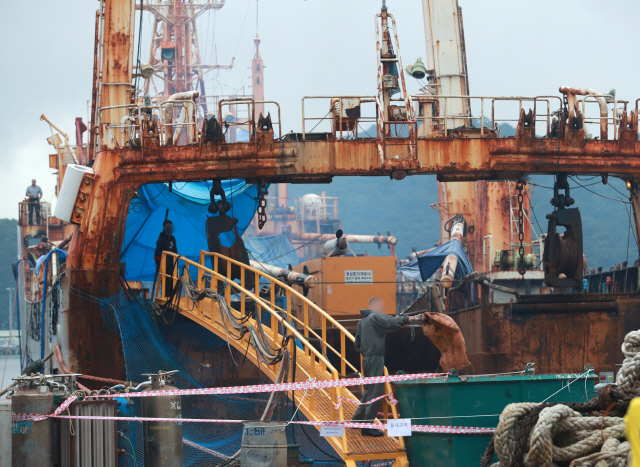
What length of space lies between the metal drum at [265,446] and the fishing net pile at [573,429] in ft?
13.2

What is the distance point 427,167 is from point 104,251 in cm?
660

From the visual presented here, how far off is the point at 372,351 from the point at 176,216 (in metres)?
10.7

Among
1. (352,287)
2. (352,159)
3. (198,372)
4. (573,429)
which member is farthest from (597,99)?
(573,429)

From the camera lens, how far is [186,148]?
1530 cm

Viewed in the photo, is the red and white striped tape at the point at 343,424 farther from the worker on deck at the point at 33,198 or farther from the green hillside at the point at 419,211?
the green hillside at the point at 419,211

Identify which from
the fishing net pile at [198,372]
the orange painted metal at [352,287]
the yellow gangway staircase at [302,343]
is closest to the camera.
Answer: the yellow gangway staircase at [302,343]

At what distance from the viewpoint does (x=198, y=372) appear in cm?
1483

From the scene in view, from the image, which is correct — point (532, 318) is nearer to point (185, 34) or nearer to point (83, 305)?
point (83, 305)

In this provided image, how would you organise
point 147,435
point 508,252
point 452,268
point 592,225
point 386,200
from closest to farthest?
1. point 147,435
2. point 452,268
3. point 508,252
4. point 592,225
5. point 386,200

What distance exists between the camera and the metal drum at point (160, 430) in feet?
32.1

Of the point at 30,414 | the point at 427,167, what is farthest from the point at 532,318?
the point at 30,414

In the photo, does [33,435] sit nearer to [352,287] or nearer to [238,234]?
[238,234]

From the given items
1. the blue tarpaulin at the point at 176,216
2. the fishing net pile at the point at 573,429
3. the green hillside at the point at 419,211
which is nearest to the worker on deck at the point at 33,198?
the blue tarpaulin at the point at 176,216

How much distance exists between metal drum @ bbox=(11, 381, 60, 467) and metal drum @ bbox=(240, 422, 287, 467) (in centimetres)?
227
